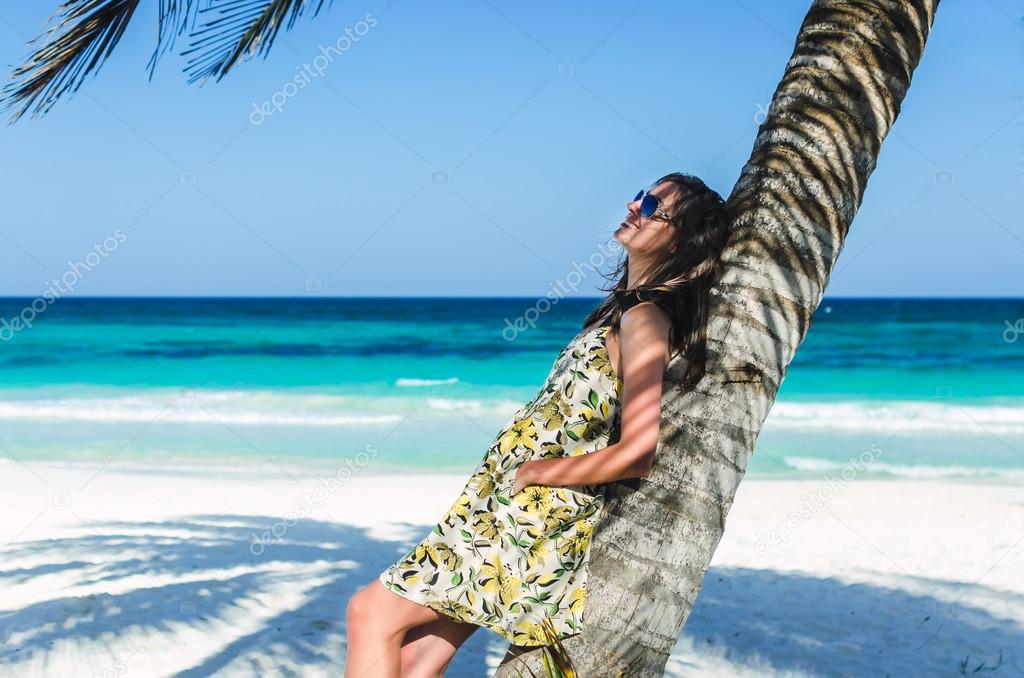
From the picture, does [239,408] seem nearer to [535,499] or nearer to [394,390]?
[394,390]

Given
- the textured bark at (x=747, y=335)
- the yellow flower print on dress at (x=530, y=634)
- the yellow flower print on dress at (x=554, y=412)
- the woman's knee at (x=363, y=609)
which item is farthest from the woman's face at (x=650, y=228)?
the woman's knee at (x=363, y=609)

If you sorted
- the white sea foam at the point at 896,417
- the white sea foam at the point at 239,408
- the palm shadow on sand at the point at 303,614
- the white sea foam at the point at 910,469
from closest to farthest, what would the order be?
the palm shadow on sand at the point at 303,614, the white sea foam at the point at 910,469, the white sea foam at the point at 896,417, the white sea foam at the point at 239,408

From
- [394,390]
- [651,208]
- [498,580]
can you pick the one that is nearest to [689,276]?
[651,208]

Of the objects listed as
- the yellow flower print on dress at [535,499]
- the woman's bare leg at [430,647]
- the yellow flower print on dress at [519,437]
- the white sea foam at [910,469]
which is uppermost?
the white sea foam at [910,469]

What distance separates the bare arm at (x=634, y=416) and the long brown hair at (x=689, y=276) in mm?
44

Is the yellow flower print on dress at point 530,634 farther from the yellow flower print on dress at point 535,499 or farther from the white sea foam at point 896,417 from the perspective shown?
the white sea foam at point 896,417

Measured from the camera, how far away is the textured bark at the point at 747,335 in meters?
2.02

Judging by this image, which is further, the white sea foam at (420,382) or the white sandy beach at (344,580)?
the white sea foam at (420,382)

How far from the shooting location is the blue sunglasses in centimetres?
230

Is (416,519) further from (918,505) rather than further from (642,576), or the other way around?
(642,576)

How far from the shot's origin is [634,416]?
6.59ft

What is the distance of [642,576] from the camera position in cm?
202

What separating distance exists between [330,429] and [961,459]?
991 cm

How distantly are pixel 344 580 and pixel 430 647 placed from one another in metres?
3.80
